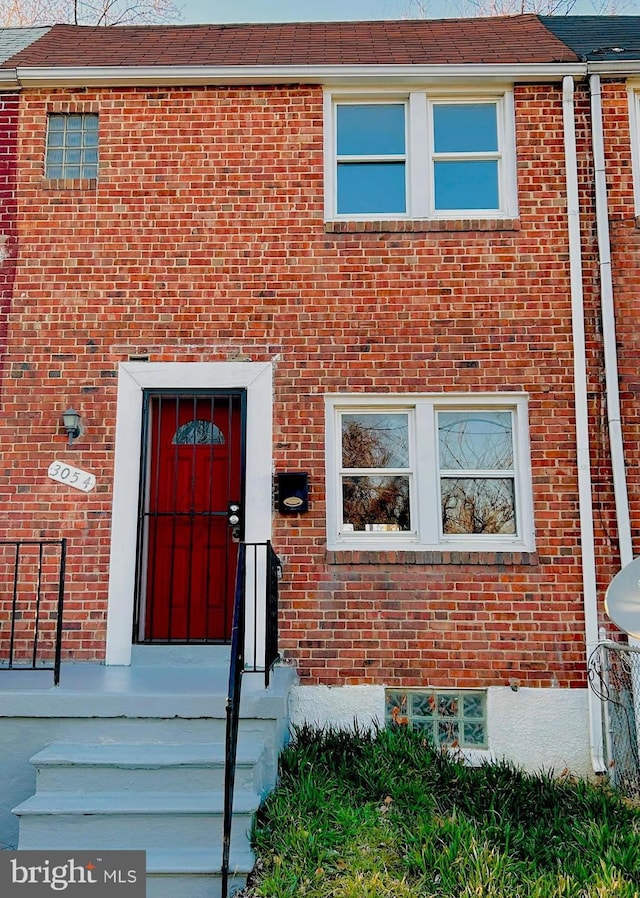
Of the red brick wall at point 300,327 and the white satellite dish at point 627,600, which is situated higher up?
the red brick wall at point 300,327

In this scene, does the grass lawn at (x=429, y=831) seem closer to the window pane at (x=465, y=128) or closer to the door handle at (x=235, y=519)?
the door handle at (x=235, y=519)

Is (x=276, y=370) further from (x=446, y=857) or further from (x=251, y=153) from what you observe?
(x=446, y=857)

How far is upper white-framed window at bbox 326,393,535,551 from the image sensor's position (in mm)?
5625

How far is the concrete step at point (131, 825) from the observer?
3.63m

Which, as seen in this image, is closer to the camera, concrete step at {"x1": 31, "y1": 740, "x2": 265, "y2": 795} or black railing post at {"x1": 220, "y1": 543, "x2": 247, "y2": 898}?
black railing post at {"x1": 220, "y1": 543, "x2": 247, "y2": 898}

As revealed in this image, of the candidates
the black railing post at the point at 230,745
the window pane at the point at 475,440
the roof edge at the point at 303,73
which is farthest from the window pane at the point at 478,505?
the roof edge at the point at 303,73

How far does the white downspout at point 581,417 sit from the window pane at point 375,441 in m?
1.37

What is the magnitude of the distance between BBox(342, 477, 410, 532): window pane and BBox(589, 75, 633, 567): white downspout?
1627 millimetres

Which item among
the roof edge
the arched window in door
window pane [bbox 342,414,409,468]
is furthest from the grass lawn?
the roof edge

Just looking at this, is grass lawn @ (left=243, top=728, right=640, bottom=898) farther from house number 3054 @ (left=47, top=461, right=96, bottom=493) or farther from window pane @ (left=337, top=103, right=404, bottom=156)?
window pane @ (left=337, top=103, right=404, bottom=156)

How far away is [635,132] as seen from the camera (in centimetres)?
604

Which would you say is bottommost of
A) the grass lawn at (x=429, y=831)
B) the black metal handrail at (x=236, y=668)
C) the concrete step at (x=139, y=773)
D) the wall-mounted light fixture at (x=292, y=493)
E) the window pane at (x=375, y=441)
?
the grass lawn at (x=429, y=831)

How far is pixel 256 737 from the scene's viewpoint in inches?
165

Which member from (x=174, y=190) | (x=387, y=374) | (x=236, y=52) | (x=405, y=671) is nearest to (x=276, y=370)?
(x=387, y=374)
